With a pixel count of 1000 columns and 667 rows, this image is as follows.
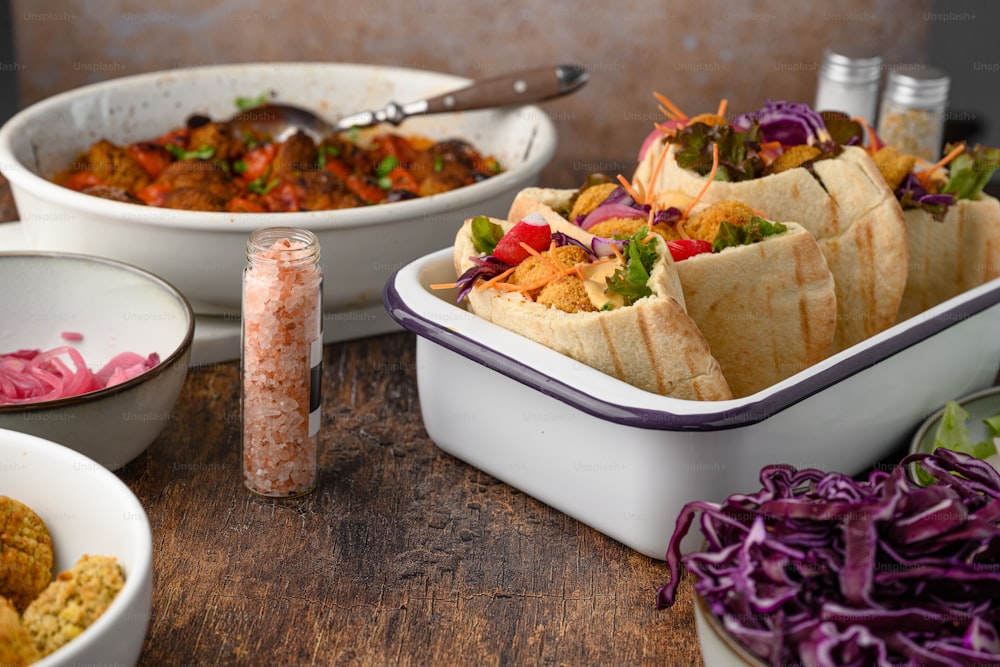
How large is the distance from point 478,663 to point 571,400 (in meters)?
0.30

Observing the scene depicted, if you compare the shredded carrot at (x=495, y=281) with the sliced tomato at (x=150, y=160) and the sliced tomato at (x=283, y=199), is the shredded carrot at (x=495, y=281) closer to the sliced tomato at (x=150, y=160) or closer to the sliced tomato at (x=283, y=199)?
the sliced tomato at (x=283, y=199)

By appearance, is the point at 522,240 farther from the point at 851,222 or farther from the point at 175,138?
the point at 175,138

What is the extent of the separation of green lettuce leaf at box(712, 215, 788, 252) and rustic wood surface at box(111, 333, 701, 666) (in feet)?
1.33

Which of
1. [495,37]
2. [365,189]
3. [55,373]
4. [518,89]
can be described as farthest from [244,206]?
[495,37]

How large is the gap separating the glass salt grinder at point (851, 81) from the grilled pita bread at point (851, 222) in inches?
35.0

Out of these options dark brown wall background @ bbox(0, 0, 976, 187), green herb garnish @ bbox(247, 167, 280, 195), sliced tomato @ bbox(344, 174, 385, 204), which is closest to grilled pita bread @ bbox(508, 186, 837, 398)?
sliced tomato @ bbox(344, 174, 385, 204)

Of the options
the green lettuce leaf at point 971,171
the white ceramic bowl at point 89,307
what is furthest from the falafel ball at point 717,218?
the white ceramic bowl at point 89,307

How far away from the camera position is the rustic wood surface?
4.00ft

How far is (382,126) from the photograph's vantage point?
2.47 meters

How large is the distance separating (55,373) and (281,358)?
1.37 ft

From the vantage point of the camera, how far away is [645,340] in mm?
1302

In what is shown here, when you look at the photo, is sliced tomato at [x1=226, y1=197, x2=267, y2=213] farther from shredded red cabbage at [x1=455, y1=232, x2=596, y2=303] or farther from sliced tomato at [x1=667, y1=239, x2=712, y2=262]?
sliced tomato at [x1=667, y1=239, x2=712, y2=262]

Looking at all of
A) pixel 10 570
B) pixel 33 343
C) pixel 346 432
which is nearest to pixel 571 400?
pixel 346 432

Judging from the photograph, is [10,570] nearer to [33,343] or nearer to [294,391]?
[294,391]
